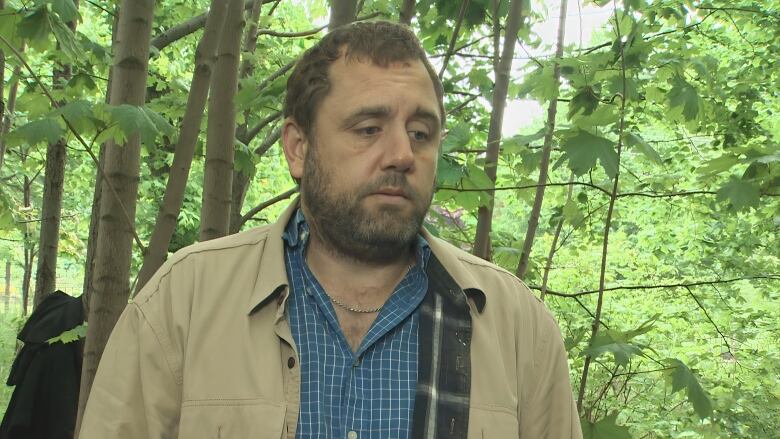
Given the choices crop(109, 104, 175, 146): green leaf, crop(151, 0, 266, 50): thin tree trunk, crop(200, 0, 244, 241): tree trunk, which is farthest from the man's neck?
crop(151, 0, 266, 50): thin tree trunk

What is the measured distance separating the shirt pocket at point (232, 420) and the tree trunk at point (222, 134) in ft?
4.37

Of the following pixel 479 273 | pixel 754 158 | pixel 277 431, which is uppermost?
pixel 754 158

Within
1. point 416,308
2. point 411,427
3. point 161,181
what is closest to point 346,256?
point 416,308

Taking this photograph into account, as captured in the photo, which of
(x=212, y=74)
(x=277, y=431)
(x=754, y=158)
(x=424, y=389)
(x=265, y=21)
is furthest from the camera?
(x=265, y=21)

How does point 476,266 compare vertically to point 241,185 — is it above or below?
below

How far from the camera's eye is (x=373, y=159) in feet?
5.25

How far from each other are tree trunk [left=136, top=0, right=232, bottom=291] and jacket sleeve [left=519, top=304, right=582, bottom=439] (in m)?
1.40

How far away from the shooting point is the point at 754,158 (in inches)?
96.7

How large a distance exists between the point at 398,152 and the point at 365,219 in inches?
6.4

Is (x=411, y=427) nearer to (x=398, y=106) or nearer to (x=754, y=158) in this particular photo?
(x=398, y=106)

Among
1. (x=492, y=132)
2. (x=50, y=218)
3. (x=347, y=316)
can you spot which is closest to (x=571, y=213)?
(x=492, y=132)

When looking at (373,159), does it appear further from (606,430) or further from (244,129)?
(244,129)

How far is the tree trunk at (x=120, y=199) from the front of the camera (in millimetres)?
2518

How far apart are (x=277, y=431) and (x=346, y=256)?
0.46m
